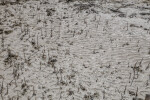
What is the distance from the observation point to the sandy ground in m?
4.77

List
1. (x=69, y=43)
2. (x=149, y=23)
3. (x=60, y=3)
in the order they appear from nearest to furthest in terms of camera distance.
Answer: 1. (x=69, y=43)
2. (x=149, y=23)
3. (x=60, y=3)

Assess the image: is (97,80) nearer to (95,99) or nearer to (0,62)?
(95,99)

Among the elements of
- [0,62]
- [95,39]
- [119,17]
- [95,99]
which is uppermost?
[119,17]

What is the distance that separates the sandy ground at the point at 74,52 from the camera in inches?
188

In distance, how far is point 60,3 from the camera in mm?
9508

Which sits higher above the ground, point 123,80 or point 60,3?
point 60,3

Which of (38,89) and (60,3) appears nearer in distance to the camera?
(38,89)

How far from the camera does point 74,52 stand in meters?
6.09

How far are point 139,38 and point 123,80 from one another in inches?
82.8

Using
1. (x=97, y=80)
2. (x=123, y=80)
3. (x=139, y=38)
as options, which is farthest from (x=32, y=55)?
(x=139, y=38)

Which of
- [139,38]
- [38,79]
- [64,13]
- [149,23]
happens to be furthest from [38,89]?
[149,23]

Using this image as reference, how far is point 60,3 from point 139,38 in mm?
4365

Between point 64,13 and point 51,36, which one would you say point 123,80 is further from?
point 64,13

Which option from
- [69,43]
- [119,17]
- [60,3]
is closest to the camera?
[69,43]
